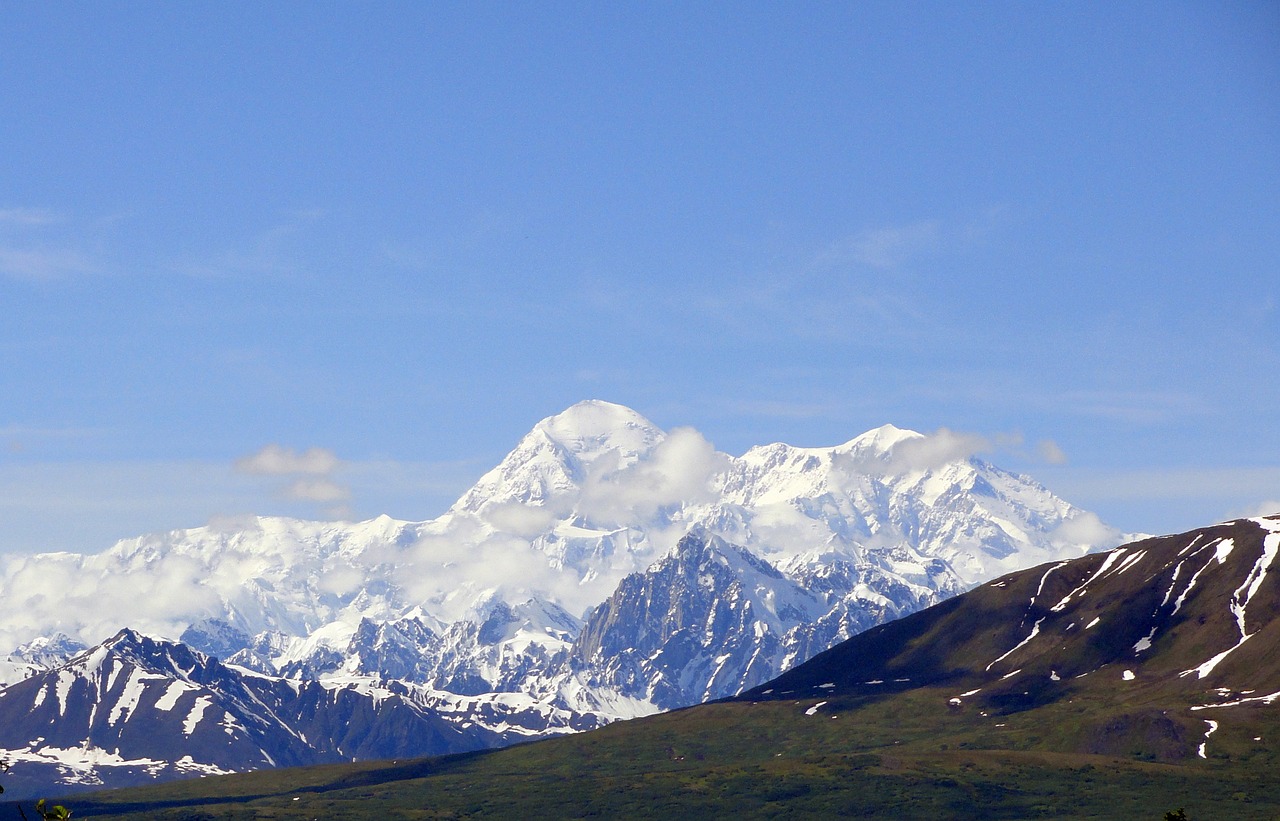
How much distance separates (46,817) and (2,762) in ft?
39.9

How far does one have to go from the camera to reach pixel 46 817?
97.8 meters

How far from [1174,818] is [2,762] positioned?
276 feet

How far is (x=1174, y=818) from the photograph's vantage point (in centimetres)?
13425

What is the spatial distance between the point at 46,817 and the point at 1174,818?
270 ft

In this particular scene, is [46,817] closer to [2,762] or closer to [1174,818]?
[2,762]

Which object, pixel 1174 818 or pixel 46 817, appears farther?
pixel 1174 818

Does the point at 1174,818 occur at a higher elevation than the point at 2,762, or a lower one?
lower

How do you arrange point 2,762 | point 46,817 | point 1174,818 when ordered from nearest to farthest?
point 46,817
point 2,762
point 1174,818

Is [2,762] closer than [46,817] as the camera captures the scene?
No

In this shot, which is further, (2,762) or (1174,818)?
(1174,818)

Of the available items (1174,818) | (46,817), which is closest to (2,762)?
(46,817)

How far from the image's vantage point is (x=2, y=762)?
355 ft

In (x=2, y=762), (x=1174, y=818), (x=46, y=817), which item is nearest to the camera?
(x=46, y=817)
